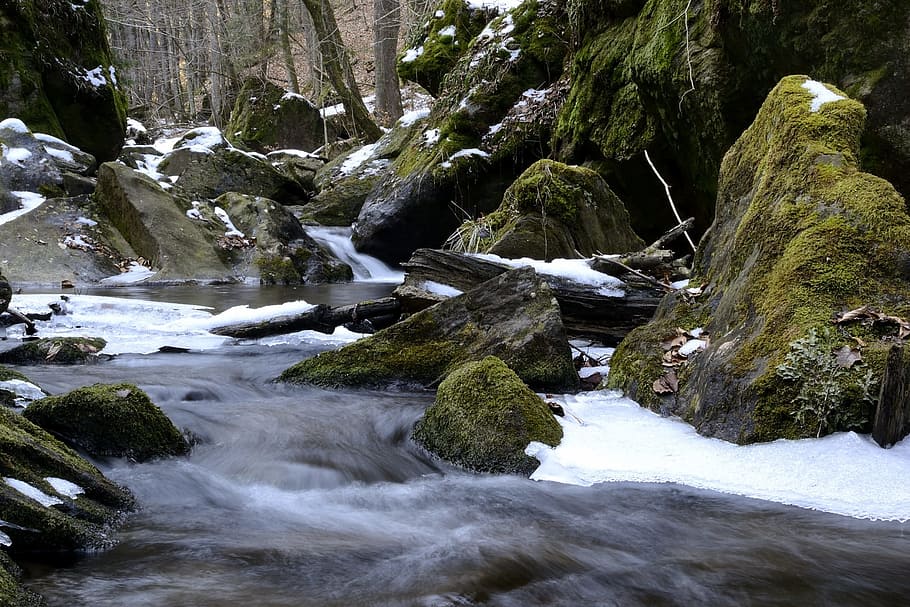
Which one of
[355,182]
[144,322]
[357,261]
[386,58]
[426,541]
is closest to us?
[426,541]

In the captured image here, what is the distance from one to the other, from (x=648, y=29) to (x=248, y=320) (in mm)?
5649

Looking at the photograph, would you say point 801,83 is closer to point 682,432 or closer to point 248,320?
point 682,432

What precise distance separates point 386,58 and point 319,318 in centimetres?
1442

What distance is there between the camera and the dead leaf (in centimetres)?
384

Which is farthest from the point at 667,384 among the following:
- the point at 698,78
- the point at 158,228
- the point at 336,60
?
the point at 336,60

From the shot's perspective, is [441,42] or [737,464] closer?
[737,464]

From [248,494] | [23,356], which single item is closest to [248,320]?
[23,356]

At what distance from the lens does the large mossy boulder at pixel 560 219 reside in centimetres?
737

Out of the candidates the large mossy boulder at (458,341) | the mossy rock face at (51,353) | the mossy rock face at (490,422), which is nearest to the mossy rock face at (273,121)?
the mossy rock face at (51,353)

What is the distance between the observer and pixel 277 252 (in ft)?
43.0

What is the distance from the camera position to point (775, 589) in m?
2.17

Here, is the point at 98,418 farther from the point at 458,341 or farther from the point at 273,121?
the point at 273,121

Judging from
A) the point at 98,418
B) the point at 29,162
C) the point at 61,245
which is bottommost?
the point at 98,418

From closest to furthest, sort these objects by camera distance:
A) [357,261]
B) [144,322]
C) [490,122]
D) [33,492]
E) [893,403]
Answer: [33,492]
[893,403]
[144,322]
[490,122]
[357,261]
